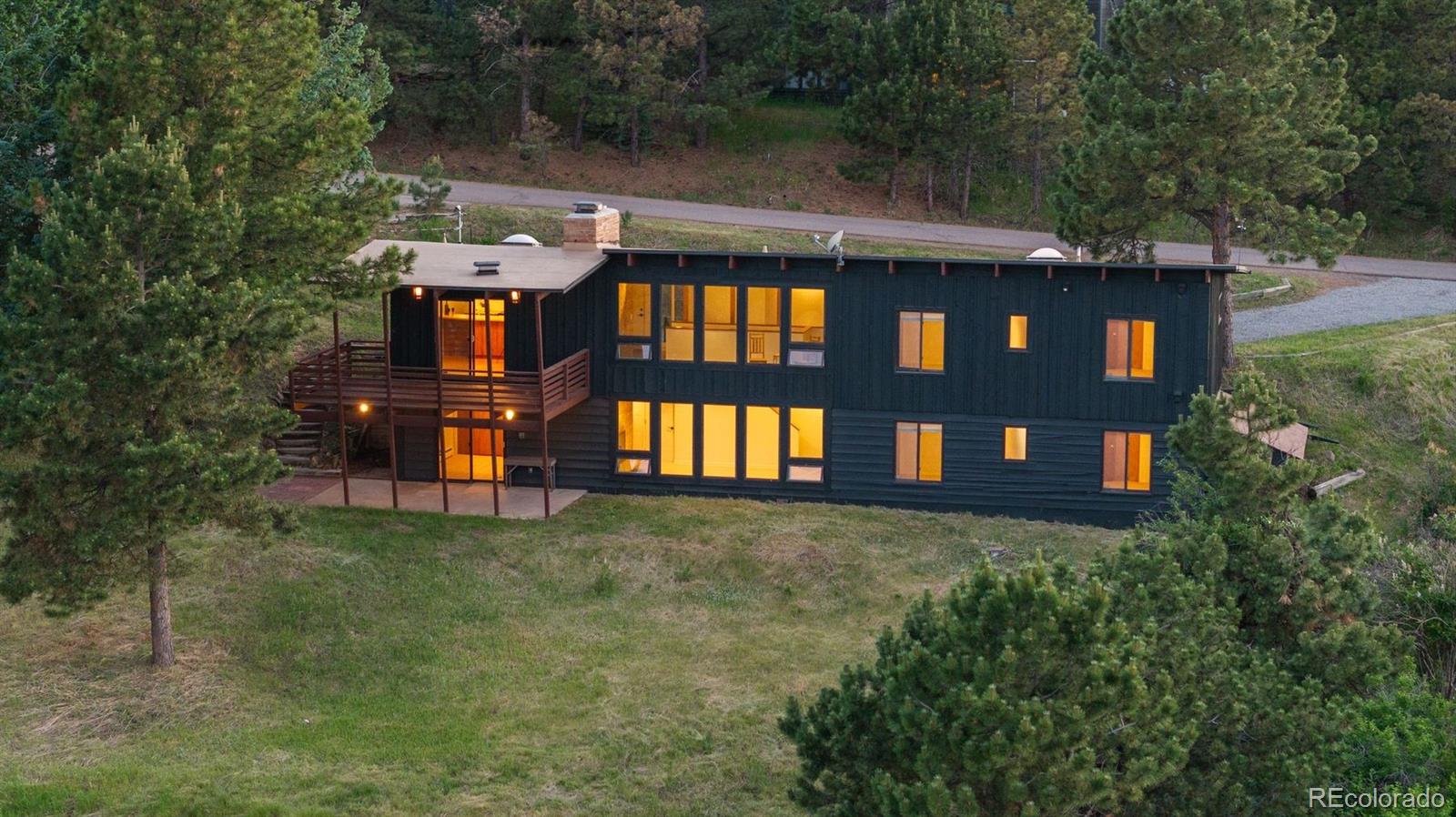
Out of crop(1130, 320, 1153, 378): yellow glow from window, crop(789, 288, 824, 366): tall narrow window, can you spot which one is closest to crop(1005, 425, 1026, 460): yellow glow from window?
crop(1130, 320, 1153, 378): yellow glow from window

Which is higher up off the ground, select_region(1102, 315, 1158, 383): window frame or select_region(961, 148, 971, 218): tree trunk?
select_region(961, 148, 971, 218): tree trunk

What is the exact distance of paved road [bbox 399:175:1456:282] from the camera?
44.3 m

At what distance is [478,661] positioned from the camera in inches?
880

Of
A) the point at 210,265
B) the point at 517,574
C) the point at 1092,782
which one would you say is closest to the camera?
the point at 1092,782

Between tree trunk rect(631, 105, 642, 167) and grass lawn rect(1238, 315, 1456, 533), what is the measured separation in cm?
2016

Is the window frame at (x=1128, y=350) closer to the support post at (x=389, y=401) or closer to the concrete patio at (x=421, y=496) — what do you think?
the concrete patio at (x=421, y=496)

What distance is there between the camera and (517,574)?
2552 cm

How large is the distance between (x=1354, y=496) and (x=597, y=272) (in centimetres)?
1513

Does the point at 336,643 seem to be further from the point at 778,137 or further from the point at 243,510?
the point at 778,137

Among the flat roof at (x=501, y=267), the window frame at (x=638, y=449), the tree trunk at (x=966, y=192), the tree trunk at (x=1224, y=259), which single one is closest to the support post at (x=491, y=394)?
the flat roof at (x=501, y=267)

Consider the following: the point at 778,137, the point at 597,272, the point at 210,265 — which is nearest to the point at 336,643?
the point at 210,265

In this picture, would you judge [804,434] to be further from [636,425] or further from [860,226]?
[860,226]

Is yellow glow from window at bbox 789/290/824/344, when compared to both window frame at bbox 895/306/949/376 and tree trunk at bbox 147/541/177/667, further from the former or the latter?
tree trunk at bbox 147/541/177/667

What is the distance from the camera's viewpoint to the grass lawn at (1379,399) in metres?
32.3
